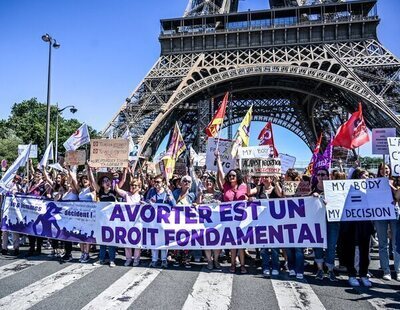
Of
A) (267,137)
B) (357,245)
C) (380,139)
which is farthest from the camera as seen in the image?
(267,137)

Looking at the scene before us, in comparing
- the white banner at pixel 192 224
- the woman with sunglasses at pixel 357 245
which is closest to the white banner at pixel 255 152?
the white banner at pixel 192 224

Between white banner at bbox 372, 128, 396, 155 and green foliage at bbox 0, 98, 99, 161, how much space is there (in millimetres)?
37497

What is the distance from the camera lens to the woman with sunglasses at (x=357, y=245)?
5660 mm

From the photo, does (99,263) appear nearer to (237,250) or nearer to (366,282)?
(237,250)

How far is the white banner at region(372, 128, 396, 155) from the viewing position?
7.38m

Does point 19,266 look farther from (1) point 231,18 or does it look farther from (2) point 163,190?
(1) point 231,18

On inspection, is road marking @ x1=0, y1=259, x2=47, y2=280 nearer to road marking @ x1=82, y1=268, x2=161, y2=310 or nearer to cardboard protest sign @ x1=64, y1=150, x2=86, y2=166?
road marking @ x1=82, y1=268, x2=161, y2=310

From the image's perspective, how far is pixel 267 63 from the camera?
28078 mm

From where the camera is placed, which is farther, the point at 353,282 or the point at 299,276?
the point at 299,276

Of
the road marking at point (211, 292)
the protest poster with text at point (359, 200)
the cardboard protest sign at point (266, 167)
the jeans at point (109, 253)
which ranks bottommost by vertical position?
the road marking at point (211, 292)

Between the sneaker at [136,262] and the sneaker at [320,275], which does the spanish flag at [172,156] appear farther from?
the sneaker at [320,275]

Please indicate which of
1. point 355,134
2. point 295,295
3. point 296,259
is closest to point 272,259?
point 296,259

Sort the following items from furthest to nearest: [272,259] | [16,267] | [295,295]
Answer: [16,267] → [272,259] → [295,295]

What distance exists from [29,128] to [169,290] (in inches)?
1814
